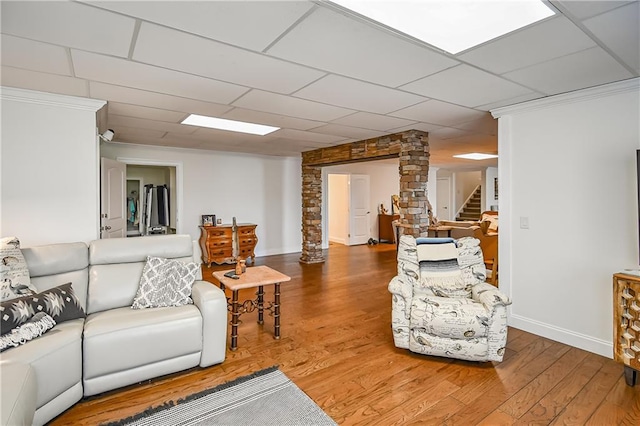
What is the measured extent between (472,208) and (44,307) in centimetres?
1225

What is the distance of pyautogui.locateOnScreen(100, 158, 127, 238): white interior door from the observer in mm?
3961

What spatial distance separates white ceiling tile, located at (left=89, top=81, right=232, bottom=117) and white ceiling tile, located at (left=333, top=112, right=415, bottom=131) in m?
1.33

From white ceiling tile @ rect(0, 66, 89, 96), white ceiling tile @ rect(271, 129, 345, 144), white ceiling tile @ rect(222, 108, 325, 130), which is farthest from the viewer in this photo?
white ceiling tile @ rect(271, 129, 345, 144)

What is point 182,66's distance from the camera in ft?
7.39

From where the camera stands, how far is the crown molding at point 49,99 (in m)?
2.71

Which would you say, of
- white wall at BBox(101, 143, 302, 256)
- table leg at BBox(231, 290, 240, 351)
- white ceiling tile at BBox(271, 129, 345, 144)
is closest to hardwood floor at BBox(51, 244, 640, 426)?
table leg at BBox(231, 290, 240, 351)

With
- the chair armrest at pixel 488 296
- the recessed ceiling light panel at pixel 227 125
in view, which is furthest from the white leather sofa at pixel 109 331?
the chair armrest at pixel 488 296

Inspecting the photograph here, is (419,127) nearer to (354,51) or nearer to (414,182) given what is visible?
(414,182)

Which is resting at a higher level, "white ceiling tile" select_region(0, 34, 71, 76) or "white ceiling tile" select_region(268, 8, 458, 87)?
"white ceiling tile" select_region(0, 34, 71, 76)

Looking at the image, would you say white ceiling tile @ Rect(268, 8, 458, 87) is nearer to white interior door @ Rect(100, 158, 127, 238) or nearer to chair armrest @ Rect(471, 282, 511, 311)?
chair armrest @ Rect(471, 282, 511, 311)

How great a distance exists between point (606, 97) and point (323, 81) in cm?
236

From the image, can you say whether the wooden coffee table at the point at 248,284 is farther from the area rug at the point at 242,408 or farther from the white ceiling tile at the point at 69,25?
the white ceiling tile at the point at 69,25

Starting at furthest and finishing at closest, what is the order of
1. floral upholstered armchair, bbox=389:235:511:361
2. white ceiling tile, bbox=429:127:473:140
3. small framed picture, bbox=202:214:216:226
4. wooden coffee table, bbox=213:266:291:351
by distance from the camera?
small framed picture, bbox=202:214:216:226
white ceiling tile, bbox=429:127:473:140
wooden coffee table, bbox=213:266:291:351
floral upholstered armchair, bbox=389:235:511:361

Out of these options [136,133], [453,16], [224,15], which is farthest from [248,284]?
[136,133]
